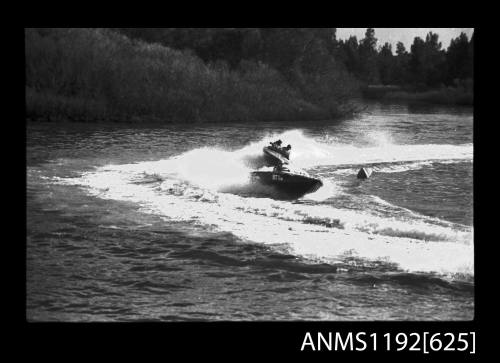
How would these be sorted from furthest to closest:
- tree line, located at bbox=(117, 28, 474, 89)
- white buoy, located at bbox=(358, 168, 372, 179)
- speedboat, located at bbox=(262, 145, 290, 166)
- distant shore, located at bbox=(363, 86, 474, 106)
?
distant shore, located at bbox=(363, 86, 474, 106), tree line, located at bbox=(117, 28, 474, 89), speedboat, located at bbox=(262, 145, 290, 166), white buoy, located at bbox=(358, 168, 372, 179)

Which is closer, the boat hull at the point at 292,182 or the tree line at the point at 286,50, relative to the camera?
Result: the boat hull at the point at 292,182

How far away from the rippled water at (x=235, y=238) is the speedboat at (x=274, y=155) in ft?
2.17

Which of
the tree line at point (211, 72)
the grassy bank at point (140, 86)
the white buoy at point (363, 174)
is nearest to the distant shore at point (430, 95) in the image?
the tree line at point (211, 72)

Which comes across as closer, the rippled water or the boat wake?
the rippled water

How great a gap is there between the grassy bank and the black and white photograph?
0.09 meters

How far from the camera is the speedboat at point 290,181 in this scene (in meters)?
16.3

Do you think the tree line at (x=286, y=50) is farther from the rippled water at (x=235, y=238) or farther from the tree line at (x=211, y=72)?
the rippled water at (x=235, y=238)

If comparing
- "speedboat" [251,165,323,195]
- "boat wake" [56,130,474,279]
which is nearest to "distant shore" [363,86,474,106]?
Answer: "boat wake" [56,130,474,279]

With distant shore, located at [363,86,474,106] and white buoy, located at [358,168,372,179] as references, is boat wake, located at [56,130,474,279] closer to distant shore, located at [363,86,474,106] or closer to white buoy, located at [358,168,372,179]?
white buoy, located at [358,168,372,179]

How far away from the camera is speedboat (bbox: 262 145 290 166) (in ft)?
64.7

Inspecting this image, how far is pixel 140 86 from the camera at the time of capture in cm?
3412

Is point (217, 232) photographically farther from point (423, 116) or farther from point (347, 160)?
point (423, 116)

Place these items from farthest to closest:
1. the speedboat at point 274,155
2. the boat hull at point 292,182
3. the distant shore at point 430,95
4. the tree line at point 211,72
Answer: the distant shore at point 430,95, the tree line at point 211,72, the speedboat at point 274,155, the boat hull at point 292,182
